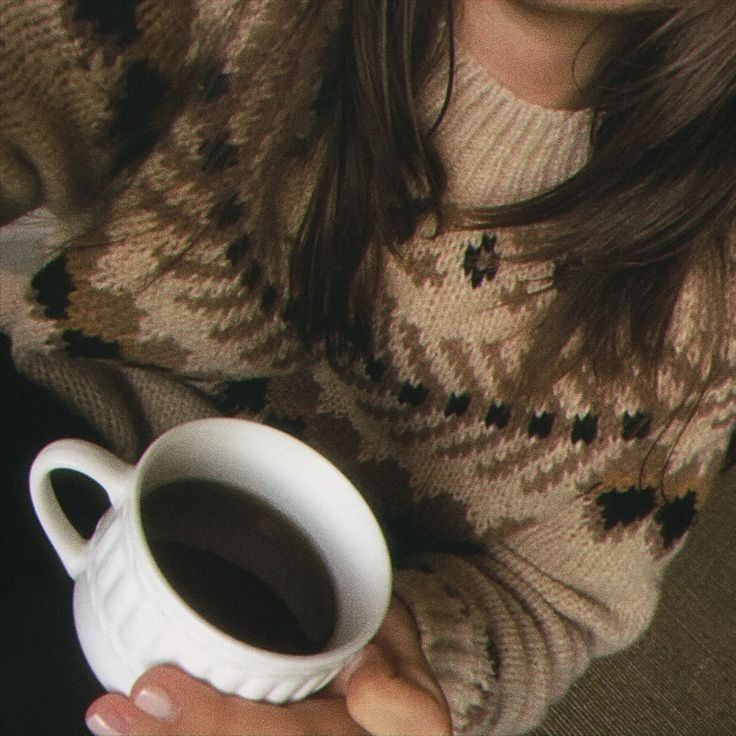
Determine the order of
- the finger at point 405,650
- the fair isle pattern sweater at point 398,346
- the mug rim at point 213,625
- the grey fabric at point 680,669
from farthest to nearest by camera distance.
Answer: the grey fabric at point 680,669 → the fair isle pattern sweater at point 398,346 → the finger at point 405,650 → the mug rim at point 213,625

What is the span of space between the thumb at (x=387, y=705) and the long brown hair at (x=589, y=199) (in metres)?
0.26

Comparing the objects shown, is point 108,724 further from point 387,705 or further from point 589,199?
point 589,199

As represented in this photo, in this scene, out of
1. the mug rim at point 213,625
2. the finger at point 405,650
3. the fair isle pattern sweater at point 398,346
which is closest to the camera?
the mug rim at point 213,625

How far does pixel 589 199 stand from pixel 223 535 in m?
0.32

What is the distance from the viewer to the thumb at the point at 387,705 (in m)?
0.43

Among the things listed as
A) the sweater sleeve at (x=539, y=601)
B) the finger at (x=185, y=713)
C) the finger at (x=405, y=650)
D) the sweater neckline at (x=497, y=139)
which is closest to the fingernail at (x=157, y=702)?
the finger at (x=185, y=713)

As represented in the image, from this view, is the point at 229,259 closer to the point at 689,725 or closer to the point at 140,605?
the point at 140,605

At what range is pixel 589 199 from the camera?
635mm

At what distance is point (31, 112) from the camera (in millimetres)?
545

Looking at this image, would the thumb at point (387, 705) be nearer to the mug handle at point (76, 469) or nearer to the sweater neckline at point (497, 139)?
the mug handle at point (76, 469)

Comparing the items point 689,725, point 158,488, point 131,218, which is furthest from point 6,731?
point 689,725

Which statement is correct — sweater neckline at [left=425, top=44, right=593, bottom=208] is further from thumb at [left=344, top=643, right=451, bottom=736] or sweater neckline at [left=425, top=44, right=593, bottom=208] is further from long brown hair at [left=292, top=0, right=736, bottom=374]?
thumb at [left=344, top=643, right=451, bottom=736]

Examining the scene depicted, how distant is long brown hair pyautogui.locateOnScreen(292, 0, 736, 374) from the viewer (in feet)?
1.99

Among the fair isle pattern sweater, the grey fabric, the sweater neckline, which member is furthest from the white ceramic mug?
the grey fabric
